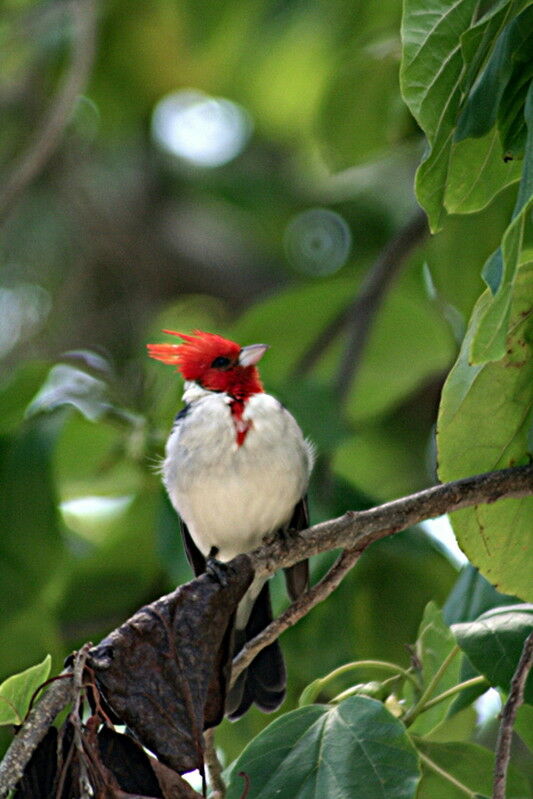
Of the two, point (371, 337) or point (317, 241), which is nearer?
point (371, 337)

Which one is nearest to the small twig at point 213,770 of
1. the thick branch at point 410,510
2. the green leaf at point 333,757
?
the green leaf at point 333,757

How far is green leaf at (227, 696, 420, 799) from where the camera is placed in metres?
1.96

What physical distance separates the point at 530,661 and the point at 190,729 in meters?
0.60

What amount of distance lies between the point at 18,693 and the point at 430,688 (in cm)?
93

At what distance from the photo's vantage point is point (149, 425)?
153 inches

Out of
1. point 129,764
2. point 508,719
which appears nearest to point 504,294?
point 508,719

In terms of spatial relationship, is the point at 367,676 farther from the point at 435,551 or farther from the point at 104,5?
the point at 104,5

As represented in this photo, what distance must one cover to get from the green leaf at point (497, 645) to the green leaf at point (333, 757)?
26 cm

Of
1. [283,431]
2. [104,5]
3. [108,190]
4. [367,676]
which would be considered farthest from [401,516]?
[108,190]

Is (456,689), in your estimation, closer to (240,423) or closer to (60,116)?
(240,423)

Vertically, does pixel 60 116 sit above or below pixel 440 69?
below

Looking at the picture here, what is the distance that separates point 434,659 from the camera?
240 centimetres

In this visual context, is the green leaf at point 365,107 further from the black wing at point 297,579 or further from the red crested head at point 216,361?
the black wing at point 297,579

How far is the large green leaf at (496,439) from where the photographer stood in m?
2.15
